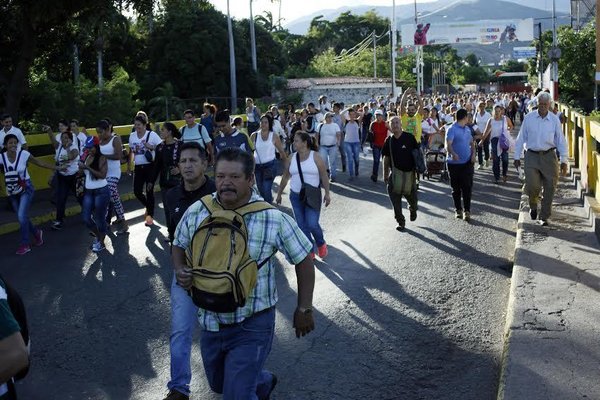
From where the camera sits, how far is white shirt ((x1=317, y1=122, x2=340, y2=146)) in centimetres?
1583

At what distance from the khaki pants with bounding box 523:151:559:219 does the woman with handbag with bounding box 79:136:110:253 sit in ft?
17.7

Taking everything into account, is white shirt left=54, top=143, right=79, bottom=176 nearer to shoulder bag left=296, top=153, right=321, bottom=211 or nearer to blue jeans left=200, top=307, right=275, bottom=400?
shoulder bag left=296, top=153, right=321, bottom=211

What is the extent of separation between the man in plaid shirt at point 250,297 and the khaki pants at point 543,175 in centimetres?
695

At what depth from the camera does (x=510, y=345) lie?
563 centimetres

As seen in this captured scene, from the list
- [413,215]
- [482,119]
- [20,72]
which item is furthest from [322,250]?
[20,72]

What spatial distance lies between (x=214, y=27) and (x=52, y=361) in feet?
127

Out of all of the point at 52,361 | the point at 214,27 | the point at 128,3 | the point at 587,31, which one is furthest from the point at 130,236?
the point at 214,27

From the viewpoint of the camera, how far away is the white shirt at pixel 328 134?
15.8m

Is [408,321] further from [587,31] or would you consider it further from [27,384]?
[587,31]

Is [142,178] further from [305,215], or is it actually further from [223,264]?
[223,264]

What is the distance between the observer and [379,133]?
1689 centimetres

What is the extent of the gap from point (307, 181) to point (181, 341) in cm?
400

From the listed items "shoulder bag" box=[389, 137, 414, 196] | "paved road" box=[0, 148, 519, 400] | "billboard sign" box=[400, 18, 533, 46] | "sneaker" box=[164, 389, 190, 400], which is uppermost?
"billboard sign" box=[400, 18, 533, 46]

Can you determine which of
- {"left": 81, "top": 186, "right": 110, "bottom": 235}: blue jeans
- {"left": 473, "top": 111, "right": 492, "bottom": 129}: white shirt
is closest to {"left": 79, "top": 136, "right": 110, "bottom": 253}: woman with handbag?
{"left": 81, "top": 186, "right": 110, "bottom": 235}: blue jeans
